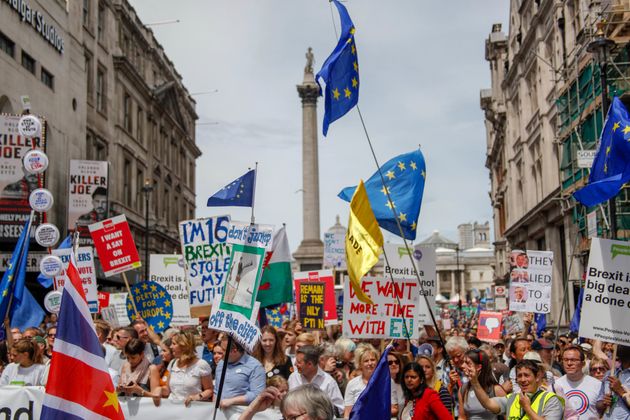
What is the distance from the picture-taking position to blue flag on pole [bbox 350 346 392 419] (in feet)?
20.5

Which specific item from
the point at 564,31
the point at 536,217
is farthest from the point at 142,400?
the point at 536,217


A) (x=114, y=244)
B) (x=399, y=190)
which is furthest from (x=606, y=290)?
(x=114, y=244)

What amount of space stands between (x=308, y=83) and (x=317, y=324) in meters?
51.5

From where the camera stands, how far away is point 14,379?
8406 millimetres

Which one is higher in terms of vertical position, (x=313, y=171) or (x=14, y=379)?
(x=313, y=171)

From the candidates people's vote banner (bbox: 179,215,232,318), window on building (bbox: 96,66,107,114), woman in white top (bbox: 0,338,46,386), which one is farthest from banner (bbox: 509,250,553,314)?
window on building (bbox: 96,66,107,114)

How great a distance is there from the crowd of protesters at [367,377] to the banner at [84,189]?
69.8 ft

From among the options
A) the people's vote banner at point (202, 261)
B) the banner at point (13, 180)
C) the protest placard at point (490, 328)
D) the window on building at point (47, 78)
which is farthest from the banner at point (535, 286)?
the window on building at point (47, 78)

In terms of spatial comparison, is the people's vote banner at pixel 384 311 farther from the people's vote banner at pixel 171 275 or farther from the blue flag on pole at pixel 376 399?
the people's vote banner at pixel 171 275

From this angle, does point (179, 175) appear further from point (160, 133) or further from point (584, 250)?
point (584, 250)

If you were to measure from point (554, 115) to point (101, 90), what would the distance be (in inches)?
792

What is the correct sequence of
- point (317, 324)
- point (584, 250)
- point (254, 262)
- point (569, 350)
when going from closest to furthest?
point (254, 262) < point (569, 350) < point (317, 324) < point (584, 250)

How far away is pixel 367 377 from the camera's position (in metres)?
8.09

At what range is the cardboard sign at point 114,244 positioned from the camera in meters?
14.3
